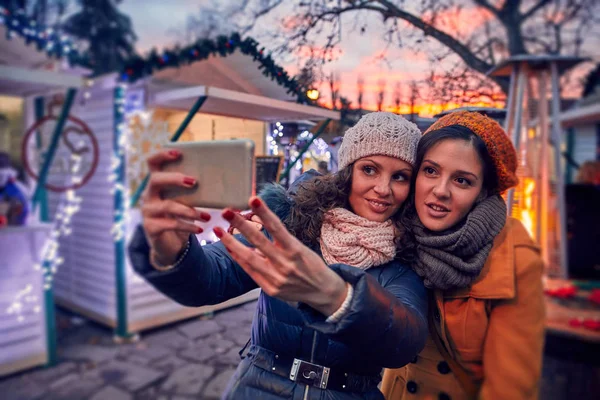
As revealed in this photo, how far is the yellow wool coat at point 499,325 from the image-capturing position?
885 mm

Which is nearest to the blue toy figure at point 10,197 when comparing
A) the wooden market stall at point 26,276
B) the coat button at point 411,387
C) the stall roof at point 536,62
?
Result: the wooden market stall at point 26,276

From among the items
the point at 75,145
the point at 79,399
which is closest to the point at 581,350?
the point at 79,399

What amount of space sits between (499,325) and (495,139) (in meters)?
0.45

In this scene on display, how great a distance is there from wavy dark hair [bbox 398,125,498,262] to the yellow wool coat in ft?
0.42

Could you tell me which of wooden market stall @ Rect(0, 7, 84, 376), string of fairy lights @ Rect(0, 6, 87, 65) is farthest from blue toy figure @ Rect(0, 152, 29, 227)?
string of fairy lights @ Rect(0, 6, 87, 65)

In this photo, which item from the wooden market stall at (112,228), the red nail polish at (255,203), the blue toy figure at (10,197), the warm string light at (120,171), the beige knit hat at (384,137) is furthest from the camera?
the warm string light at (120,171)

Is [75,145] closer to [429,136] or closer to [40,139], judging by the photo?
[40,139]

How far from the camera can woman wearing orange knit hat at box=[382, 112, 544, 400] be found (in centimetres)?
90

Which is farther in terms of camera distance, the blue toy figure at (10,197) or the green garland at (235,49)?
the blue toy figure at (10,197)

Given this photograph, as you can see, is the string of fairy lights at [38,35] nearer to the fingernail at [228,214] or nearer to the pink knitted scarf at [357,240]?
the pink knitted scarf at [357,240]

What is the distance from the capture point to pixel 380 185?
3.39 ft

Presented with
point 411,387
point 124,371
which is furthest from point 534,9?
point 124,371

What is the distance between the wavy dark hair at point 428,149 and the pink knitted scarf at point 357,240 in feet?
0.14

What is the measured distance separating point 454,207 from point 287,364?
64 centimetres
